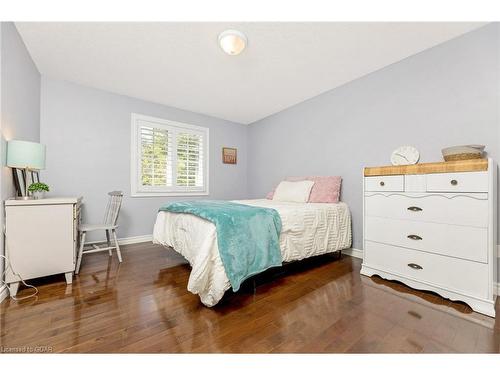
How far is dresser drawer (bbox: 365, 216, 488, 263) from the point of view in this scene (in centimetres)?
158

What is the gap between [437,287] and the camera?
175cm

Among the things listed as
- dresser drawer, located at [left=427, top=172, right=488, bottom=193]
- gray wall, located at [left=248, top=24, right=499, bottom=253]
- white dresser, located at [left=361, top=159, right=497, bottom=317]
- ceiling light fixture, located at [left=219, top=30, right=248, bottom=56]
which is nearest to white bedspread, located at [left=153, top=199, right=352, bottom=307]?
white dresser, located at [left=361, top=159, right=497, bottom=317]

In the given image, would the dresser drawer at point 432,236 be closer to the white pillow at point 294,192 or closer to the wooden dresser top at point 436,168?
the wooden dresser top at point 436,168

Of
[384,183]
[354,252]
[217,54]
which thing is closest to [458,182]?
[384,183]

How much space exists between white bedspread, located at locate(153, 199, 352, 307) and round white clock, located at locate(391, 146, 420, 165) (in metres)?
0.80

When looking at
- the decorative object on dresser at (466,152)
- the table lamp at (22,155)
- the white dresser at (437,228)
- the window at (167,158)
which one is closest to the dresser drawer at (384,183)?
the white dresser at (437,228)

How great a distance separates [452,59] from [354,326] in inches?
102

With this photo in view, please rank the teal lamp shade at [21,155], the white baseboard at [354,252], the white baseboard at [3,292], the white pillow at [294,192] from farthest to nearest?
the white pillow at [294,192]
the white baseboard at [354,252]
the teal lamp shade at [21,155]
the white baseboard at [3,292]

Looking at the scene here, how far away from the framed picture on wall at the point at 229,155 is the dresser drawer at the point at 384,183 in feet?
9.47

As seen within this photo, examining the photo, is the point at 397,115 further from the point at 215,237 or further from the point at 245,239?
the point at 215,237

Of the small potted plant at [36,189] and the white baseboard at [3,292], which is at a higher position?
the small potted plant at [36,189]

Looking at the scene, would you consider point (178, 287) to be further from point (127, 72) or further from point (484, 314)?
point (127, 72)

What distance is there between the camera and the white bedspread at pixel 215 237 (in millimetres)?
1576

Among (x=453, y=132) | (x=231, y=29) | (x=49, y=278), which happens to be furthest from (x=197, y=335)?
(x=453, y=132)
